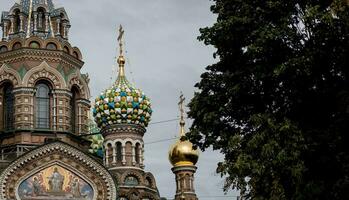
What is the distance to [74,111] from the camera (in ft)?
92.7

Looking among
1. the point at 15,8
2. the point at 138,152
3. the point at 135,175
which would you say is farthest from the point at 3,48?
the point at 135,175

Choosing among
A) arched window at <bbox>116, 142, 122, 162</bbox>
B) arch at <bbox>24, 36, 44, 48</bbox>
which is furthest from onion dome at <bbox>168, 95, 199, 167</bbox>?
arch at <bbox>24, 36, 44, 48</bbox>

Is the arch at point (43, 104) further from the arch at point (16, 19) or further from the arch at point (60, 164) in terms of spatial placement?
the arch at point (16, 19)

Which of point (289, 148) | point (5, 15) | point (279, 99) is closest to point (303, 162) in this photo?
point (289, 148)

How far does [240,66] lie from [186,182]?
19394mm

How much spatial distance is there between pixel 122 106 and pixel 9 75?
4.35 metres

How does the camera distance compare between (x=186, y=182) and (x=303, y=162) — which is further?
(x=186, y=182)

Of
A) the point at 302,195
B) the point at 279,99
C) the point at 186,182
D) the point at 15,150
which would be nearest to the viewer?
the point at 302,195

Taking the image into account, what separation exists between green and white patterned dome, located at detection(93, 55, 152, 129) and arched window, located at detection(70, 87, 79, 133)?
111 cm

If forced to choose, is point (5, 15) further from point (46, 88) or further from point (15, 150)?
point (15, 150)

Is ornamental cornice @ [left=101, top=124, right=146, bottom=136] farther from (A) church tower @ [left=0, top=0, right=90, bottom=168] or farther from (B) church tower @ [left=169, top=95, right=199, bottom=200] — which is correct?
(B) church tower @ [left=169, top=95, right=199, bottom=200]

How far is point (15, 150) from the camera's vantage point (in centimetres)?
2653

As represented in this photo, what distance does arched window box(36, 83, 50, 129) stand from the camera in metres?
27.4

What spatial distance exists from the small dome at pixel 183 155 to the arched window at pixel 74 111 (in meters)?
6.56
